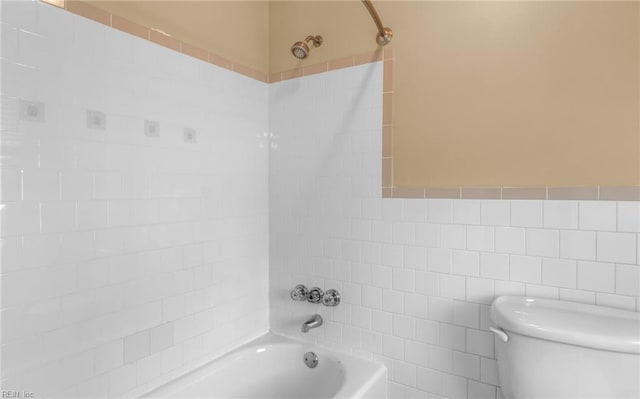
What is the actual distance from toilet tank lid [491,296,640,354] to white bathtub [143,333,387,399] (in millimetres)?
659

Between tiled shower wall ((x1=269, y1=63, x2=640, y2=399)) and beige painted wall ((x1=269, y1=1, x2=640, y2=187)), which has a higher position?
beige painted wall ((x1=269, y1=1, x2=640, y2=187))

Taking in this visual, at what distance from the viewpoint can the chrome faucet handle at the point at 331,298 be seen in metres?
1.67

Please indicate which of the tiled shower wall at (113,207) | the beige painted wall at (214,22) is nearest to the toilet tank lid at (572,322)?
the tiled shower wall at (113,207)

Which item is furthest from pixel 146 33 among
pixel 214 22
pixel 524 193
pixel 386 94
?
pixel 524 193

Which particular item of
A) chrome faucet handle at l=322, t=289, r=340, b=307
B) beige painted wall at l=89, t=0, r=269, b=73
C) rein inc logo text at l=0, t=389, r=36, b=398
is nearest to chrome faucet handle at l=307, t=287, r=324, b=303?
chrome faucet handle at l=322, t=289, r=340, b=307

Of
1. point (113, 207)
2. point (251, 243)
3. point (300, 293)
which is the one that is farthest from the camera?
point (251, 243)

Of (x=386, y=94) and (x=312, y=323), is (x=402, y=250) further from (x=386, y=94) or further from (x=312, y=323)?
(x=386, y=94)

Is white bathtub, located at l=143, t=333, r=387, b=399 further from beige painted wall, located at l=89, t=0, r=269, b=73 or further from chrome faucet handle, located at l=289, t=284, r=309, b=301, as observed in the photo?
beige painted wall, located at l=89, t=0, r=269, b=73

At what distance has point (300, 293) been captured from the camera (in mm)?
1734

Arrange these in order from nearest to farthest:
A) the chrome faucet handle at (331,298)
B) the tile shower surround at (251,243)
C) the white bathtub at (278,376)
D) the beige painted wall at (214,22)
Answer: the tile shower surround at (251,243) → the beige painted wall at (214,22) → the white bathtub at (278,376) → the chrome faucet handle at (331,298)

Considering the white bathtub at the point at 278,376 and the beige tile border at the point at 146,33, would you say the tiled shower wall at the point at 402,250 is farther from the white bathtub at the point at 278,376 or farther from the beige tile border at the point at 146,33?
the beige tile border at the point at 146,33

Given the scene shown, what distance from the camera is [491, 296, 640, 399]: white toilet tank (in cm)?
97

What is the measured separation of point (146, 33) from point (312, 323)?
1.47m

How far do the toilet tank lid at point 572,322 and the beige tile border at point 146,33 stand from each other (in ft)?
5.12
